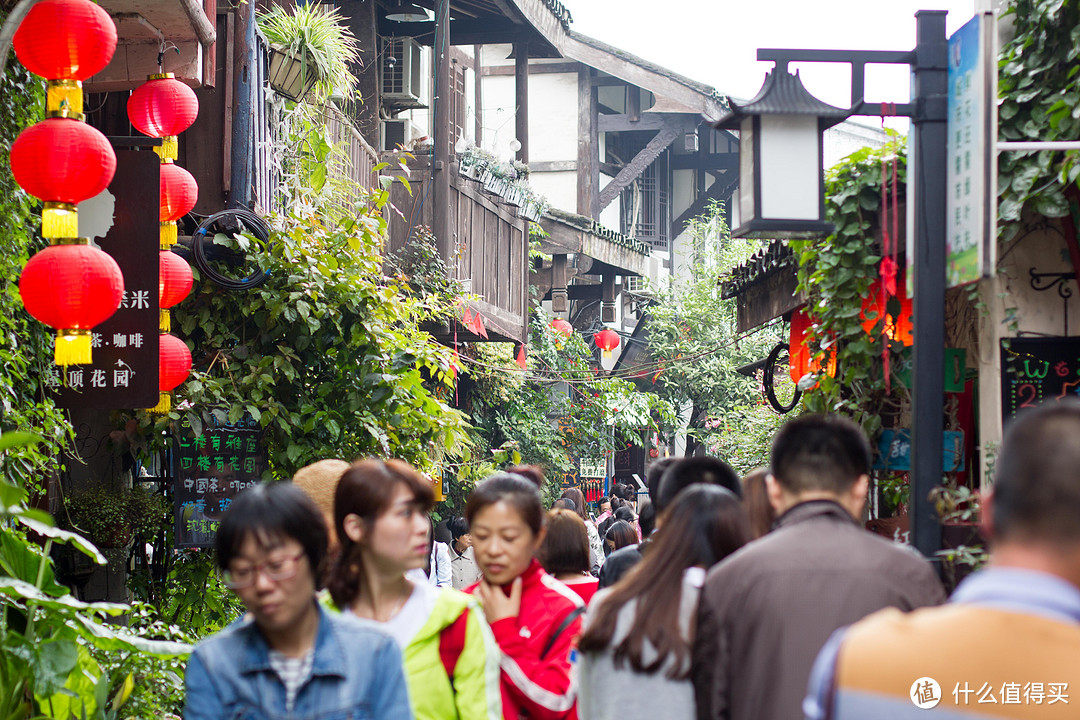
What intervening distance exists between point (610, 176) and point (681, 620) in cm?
2513

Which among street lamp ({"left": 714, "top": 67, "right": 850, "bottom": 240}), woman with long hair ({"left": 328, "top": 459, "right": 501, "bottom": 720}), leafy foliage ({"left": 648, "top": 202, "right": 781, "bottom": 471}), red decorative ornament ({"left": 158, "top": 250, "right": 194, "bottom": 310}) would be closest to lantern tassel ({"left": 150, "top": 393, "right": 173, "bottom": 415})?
red decorative ornament ({"left": 158, "top": 250, "right": 194, "bottom": 310})

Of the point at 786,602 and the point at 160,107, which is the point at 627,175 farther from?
the point at 786,602

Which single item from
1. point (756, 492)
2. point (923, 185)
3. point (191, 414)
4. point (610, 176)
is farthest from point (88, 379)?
point (610, 176)

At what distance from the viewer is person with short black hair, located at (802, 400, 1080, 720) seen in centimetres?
179

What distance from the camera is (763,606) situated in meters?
3.09

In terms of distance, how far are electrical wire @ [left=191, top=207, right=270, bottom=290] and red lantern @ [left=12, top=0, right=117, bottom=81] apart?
2.89 m

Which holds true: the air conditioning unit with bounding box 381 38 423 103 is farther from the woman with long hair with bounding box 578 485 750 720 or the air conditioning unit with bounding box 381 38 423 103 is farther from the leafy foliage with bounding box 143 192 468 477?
the woman with long hair with bounding box 578 485 750 720

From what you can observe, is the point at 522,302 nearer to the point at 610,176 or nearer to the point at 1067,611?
the point at 610,176

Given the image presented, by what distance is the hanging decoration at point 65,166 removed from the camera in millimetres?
5590

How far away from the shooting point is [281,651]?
9.14 feet

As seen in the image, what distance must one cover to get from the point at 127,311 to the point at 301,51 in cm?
417

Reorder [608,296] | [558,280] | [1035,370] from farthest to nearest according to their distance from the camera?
[608,296] < [558,280] < [1035,370]

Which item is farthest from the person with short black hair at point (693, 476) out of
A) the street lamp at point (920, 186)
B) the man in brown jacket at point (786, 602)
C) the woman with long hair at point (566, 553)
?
the woman with long hair at point (566, 553)

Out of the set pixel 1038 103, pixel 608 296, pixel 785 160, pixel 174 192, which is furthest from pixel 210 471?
pixel 608 296
